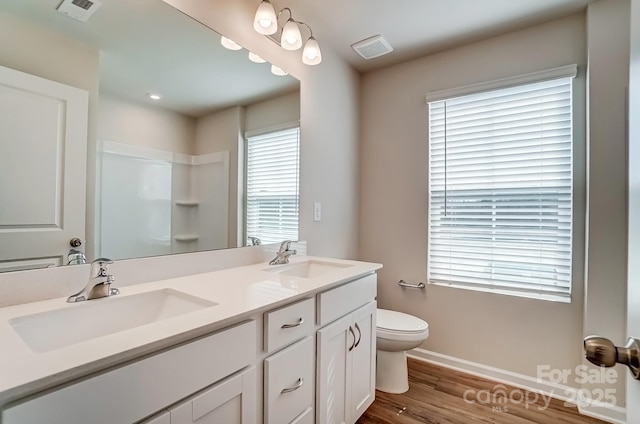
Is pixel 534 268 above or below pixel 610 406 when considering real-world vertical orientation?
above

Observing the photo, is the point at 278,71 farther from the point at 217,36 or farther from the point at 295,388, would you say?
the point at 295,388

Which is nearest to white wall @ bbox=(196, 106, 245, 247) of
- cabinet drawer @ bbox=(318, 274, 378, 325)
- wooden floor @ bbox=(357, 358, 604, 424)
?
cabinet drawer @ bbox=(318, 274, 378, 325)

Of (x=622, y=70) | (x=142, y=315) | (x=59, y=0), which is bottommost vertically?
(x=142, y=315)

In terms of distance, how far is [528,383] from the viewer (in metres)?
1.95

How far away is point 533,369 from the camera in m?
1.95

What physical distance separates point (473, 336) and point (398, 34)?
2.24 metres

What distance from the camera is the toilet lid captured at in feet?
6.07

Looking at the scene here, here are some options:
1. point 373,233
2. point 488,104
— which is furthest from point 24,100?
point 488,104

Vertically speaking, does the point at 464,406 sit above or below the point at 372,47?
below

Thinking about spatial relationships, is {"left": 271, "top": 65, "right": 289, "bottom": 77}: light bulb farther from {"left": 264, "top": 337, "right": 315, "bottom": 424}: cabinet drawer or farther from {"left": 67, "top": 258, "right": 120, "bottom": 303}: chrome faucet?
{"left": 264, "top": 337, "right": 315, "bottom": 424}: cabinet drawer

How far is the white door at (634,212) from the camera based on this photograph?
Answer: 1.55 ft

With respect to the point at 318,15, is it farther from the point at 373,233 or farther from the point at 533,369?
the point at 533,369

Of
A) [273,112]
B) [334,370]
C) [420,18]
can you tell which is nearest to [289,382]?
[334,370]

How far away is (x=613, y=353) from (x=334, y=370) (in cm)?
108
